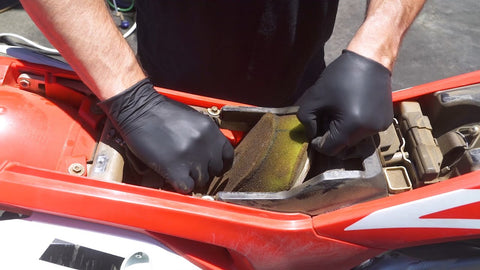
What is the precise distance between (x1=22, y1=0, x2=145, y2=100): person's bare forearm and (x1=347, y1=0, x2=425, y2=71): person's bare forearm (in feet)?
1.83

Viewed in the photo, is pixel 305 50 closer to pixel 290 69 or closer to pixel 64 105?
pixel 290 69

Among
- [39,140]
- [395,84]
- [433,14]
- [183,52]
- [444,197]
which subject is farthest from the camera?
[433,14]

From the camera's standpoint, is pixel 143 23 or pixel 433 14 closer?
pixel 143 23

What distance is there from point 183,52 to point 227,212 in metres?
0.59

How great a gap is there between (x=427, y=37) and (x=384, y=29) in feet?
6.46

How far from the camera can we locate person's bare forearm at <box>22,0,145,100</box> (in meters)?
0.98

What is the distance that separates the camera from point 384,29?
3.79 ft

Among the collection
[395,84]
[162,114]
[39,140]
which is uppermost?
[162,114]

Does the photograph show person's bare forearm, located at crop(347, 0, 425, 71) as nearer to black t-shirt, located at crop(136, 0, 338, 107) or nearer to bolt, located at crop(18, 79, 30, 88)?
black t-shirt, located at crop(136, 0, 338, 107)

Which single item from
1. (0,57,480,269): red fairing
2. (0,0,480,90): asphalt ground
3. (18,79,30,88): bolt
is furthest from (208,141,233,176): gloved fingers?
(0,0,480,90): asphalt ground

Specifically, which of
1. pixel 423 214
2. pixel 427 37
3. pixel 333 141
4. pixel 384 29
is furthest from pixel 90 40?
pixel 427 37

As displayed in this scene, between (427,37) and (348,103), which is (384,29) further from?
(427,37)

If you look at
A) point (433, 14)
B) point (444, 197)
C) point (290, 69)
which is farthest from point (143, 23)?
point (433, 14)

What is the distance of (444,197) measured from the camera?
948 millimetres
